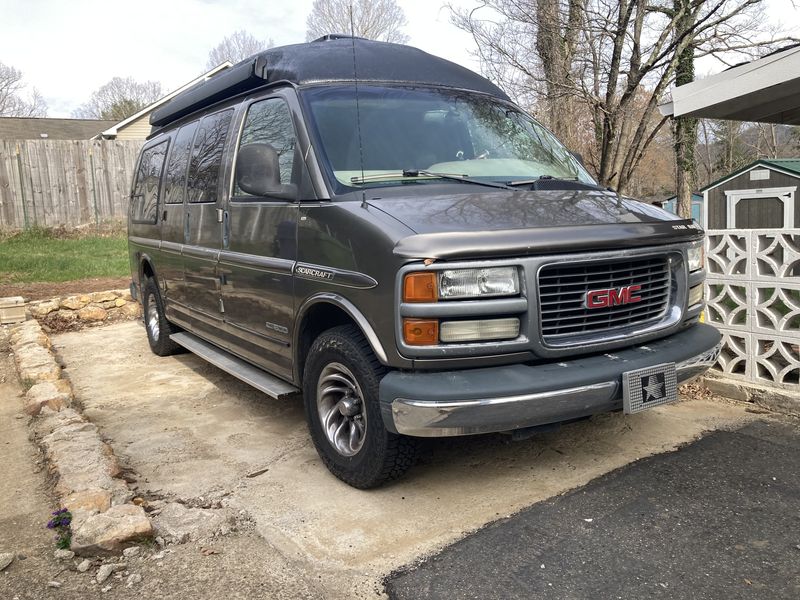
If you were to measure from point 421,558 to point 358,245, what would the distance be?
145cm

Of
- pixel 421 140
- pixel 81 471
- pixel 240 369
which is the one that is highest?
pixel 421 140

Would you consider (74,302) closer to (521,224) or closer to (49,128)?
(521,224)

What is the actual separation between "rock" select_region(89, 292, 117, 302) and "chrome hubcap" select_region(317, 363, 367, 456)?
6562mm

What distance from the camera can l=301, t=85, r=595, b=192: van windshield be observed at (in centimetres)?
378

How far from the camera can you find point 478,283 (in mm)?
2990

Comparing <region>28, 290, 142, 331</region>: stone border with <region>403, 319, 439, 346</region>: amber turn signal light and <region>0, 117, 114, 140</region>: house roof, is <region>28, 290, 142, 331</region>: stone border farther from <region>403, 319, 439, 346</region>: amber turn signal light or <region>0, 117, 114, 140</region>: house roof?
<region>0, 117, 114, 140</region>: house roof

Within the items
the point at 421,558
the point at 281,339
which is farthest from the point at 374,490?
the point at 281,339

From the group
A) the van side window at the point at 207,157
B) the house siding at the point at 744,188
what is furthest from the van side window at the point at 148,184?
the house siding at the point at 744,188

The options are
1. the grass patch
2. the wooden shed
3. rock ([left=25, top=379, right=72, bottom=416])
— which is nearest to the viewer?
rock ([left=25, top=379, right=72, bottom=416])

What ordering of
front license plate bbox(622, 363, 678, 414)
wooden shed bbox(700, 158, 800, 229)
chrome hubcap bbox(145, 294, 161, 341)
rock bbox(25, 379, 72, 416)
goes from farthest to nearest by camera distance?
wooden shed bbox(700, 158, 800, 229)
chrome hubcap bbox(145, 294, 161, 341)
rock bbox(25, 379, 72, 416)
front license plate bbox(622, 363, 678, 414)

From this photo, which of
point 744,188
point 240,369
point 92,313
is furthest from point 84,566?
point 744,188

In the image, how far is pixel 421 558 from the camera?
289 cm

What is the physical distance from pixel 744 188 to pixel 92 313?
1260 cm

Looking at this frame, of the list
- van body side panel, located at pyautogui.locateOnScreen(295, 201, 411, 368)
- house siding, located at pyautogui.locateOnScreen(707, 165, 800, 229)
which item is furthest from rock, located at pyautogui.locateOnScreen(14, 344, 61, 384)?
house siding, located at pyautogui.locateOnScreen(707, 165, 800, 229)
